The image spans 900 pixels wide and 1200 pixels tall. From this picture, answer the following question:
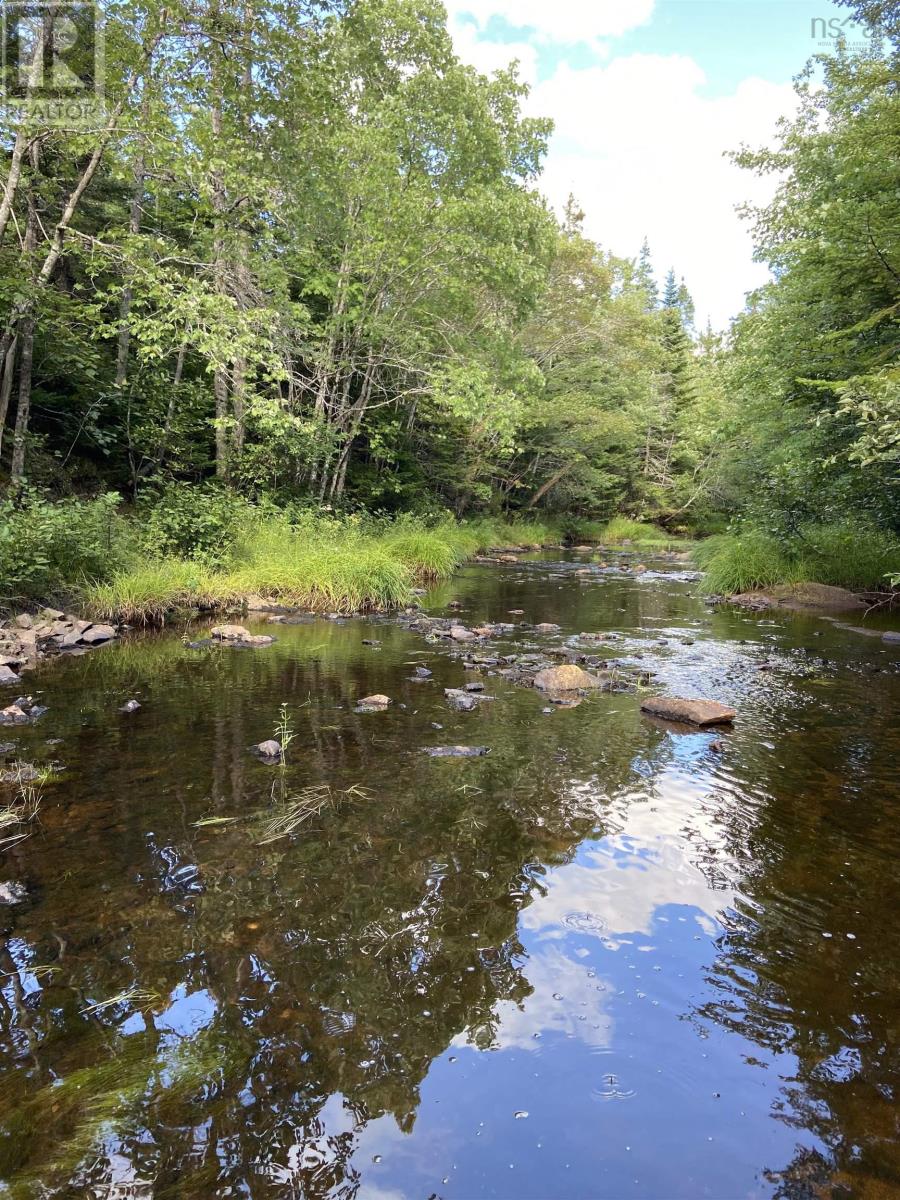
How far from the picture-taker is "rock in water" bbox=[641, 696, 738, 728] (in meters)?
6.23

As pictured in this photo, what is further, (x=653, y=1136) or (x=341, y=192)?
(x=341, y=192)

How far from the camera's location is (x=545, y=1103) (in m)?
2.26

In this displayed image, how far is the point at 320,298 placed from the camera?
18.8 metres

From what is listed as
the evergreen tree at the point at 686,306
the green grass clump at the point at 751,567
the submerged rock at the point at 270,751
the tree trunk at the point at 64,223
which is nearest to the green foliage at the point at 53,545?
the tree trunk at the point at 64,223

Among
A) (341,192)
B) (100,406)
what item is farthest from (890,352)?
(100,406)

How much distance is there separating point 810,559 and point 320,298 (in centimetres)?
1507

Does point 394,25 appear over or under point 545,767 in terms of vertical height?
over

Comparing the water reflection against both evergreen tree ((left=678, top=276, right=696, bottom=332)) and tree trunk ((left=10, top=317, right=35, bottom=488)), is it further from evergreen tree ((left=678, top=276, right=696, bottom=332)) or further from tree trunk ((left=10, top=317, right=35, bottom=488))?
evergreen tree ((left=678, top=276, right=696, bottom=332))

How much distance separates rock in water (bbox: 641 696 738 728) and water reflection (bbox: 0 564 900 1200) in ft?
1.83

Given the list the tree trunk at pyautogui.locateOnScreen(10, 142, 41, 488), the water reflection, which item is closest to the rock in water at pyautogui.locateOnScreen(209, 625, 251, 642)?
the water reflection

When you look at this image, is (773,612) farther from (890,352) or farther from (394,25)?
(394,25)

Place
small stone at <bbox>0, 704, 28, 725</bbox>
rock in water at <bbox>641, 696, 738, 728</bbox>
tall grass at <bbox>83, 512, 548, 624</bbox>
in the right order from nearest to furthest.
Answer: small stone at <bbox>0, 704, 28, 725</bbox>, rock in water at <bbox>641, 696, 738, 728</bbox>, tall grass at <bbox>83, 512, 548, 624</bbox>

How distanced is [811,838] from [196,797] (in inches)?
159

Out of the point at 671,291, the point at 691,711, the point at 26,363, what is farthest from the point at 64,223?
the point at 671,291
